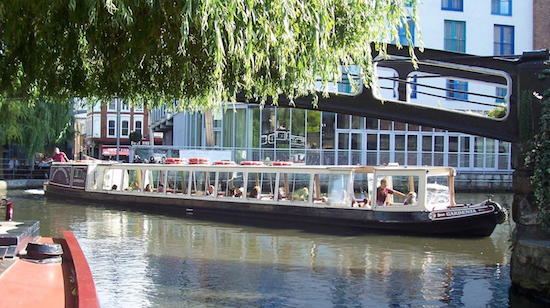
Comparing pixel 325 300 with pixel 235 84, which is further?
pixel 325 300

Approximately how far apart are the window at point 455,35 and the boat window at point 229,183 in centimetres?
1950

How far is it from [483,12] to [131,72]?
34029 millimetres

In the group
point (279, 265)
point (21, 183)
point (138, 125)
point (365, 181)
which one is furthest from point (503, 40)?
point (138, 125)

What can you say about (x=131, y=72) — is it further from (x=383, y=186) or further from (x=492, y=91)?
(x=492, y=91)

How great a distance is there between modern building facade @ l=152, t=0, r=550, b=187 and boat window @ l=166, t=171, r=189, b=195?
8002mm

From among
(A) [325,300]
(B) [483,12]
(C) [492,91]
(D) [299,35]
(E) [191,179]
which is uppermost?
(B) [483,12]

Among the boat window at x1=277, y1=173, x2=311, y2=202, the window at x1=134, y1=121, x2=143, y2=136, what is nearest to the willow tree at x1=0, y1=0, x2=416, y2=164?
the boat window at x1=277, y1=173, x2=311, y2=202

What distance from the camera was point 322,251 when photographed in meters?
15.4

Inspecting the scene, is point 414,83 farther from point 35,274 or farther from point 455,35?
point 455,35

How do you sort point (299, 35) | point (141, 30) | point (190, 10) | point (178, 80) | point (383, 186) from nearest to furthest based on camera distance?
point (190, 10) < point (141, 30) < point (299, 35) < point (178, 80) < point (383, 186)

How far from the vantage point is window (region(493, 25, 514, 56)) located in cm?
3712

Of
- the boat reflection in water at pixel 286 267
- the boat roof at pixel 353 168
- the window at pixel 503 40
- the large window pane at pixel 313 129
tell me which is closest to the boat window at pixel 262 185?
the boat roof at pixel 353 168

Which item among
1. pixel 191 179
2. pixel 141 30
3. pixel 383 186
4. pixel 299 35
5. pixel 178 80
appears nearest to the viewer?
pixel 141 30

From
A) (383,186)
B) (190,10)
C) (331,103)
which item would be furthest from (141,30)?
(383,186)
